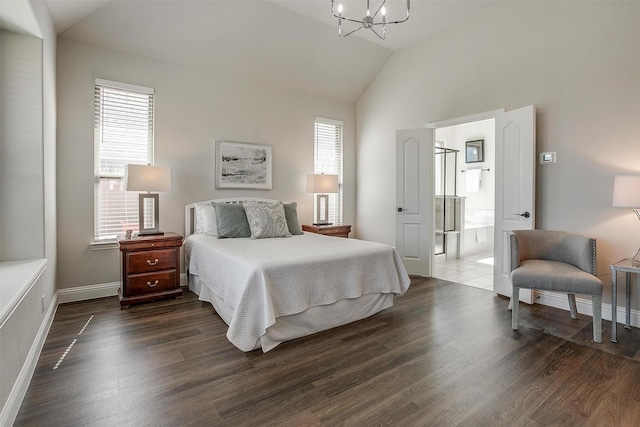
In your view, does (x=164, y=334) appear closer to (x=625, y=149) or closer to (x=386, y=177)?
(x=386, y=177)

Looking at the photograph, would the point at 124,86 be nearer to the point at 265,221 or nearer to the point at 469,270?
the point at 265,221

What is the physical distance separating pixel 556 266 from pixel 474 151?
4563mm

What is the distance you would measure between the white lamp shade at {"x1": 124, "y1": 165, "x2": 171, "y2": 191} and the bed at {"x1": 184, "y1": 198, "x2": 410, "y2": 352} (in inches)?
27.6

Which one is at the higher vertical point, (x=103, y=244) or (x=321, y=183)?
(x=321, y=183)

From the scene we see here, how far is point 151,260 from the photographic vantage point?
346 cm

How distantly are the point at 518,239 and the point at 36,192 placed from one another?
13.3 ft

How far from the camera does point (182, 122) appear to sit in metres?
4.07

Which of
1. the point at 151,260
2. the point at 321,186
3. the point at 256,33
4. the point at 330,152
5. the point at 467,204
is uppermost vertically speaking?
the point at 256,33

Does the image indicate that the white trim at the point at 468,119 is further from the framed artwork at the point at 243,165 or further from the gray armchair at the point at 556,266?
the framed artwork at the point at 243,165

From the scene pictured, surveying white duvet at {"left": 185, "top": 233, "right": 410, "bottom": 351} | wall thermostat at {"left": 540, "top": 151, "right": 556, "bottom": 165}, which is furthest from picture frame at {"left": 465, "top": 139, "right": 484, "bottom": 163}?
white duvet at {"left": 185, "top": 233, "right": 410, "bottom": 351}

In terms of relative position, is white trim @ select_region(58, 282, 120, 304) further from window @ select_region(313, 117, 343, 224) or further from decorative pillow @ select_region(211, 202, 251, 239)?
window @ select_region(313, 117, 343, 224)

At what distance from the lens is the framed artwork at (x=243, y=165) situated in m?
4.35

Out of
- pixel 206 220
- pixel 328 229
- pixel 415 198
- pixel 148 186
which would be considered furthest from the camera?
pixel 328 229

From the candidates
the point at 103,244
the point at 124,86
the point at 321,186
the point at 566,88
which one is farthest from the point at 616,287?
the point at 124,86
